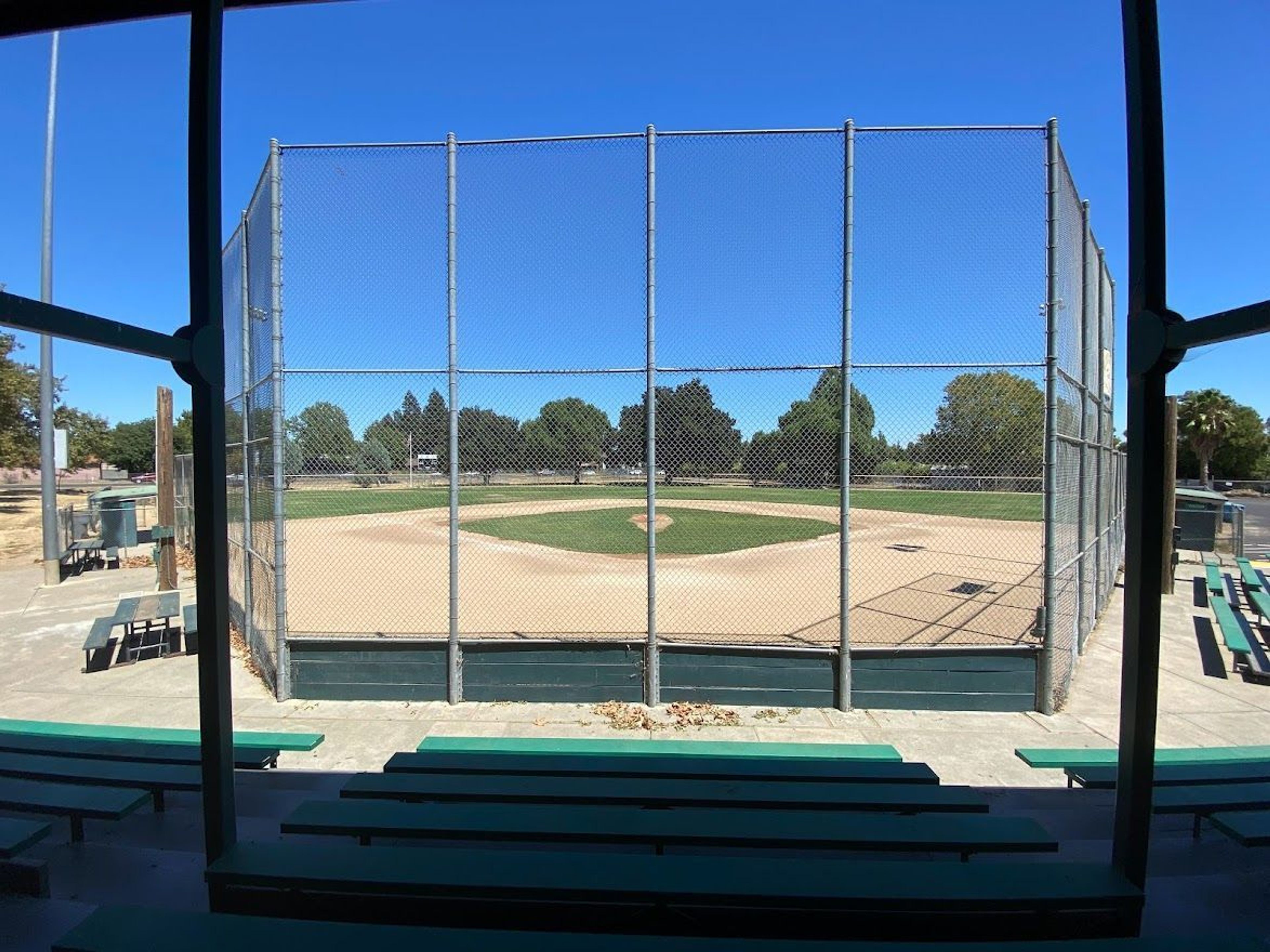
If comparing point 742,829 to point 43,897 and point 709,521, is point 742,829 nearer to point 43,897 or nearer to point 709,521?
point 43,897

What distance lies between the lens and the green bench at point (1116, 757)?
11.5 ft

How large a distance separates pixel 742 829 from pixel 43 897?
2.68 meters

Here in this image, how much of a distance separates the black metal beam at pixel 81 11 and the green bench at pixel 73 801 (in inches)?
123

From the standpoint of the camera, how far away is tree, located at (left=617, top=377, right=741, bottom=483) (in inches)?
233

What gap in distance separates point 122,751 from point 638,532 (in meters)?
16.8

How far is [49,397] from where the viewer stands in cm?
1352

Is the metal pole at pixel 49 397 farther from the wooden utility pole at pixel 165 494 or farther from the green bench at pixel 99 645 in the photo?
the green bench at pixel 99 645

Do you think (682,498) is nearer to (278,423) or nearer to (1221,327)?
(278,423)

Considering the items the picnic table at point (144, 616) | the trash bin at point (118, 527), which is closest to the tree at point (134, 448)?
the trash bin at point (118, 527)

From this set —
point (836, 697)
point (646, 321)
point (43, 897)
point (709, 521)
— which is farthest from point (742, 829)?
point (709, 521)

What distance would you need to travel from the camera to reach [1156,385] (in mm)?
1747

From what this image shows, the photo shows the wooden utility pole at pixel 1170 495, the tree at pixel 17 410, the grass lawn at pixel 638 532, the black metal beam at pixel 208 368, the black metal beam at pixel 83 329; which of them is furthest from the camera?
the tree at pixel 17 410

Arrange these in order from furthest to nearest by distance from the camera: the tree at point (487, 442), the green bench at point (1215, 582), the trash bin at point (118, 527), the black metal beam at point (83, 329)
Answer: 1. the trash bin at point (118, 527)
2. the green bench at point (1215, 582)
3. the tree at point (487, 442)
4. the black metal beam at point (83, 329)

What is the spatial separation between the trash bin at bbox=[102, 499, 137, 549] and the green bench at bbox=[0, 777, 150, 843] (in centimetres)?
1538
